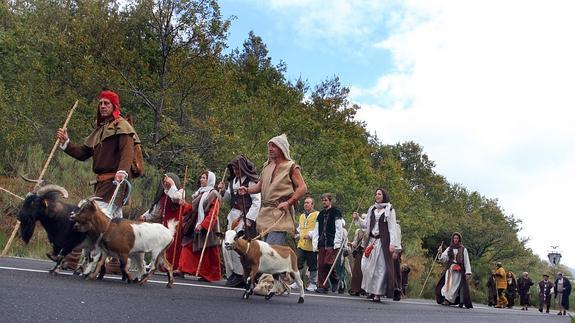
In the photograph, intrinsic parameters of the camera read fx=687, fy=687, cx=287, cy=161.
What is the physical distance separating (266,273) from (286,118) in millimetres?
22260

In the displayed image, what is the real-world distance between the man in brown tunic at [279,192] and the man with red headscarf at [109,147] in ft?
6.83

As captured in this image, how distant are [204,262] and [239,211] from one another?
1134 mm

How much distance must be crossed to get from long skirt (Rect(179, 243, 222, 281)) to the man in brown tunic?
211cm

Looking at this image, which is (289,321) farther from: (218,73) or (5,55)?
(5,55)

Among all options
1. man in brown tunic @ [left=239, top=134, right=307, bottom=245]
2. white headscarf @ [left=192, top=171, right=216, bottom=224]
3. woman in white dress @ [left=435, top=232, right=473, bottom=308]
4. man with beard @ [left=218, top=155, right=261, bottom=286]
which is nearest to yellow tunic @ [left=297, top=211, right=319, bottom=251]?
woman in white dress @ [left=435, top=232, right=473, bottom=308]

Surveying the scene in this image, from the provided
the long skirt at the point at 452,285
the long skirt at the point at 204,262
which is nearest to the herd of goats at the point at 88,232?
the long skirt at the point at 204,262

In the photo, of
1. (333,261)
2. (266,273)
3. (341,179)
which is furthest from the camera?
(341,179)

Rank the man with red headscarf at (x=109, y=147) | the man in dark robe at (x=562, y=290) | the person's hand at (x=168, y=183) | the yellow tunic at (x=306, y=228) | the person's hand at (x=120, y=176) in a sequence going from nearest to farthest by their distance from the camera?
1. the person's hand at (x=120, y=176)
2. the man with red headscarf at (x=109, y=147)
3. the person's hand at (x=168, y=183)
4. the yellow tunic at (x=306, y=228)
5. the man in dark robe at (x=562, y=290)

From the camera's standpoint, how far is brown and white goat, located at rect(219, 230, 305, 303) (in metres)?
8.39

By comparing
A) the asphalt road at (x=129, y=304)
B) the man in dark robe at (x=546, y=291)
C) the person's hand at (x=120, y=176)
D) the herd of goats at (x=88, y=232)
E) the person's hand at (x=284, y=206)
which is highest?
the man in dark robe at (x=546, y=291)

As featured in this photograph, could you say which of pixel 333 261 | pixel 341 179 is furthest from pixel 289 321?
pixel 341 179

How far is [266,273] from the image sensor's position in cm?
889

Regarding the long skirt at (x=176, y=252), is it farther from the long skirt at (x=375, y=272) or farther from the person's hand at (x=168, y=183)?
the long skirt at (x=375, y=272)

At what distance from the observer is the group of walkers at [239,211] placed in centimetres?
824
